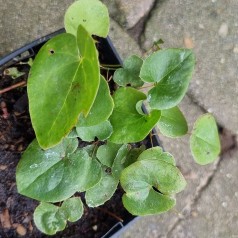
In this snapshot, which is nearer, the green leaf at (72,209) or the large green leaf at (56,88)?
the large green leaf at (56,88)

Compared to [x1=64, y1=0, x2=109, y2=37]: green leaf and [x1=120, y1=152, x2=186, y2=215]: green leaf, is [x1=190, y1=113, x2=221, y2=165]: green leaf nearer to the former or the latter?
[x1=120, y1=152, x2=186, y2=215]: green leaf

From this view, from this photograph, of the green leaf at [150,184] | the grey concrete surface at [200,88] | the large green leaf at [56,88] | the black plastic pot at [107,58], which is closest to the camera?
the large green leaf at [56,88]

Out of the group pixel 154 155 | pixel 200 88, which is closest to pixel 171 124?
pixel 154 155

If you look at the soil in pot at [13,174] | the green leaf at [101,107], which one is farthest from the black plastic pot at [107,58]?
the green leaf at [101,107]

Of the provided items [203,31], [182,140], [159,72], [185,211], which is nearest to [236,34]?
[203,31]

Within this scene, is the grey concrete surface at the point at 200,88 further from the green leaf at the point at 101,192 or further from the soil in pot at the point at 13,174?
the green leaf at the point at 101,192

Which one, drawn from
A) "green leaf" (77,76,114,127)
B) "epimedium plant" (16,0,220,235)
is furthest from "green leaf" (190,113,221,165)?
"green leaf" (77,76,114,127)
